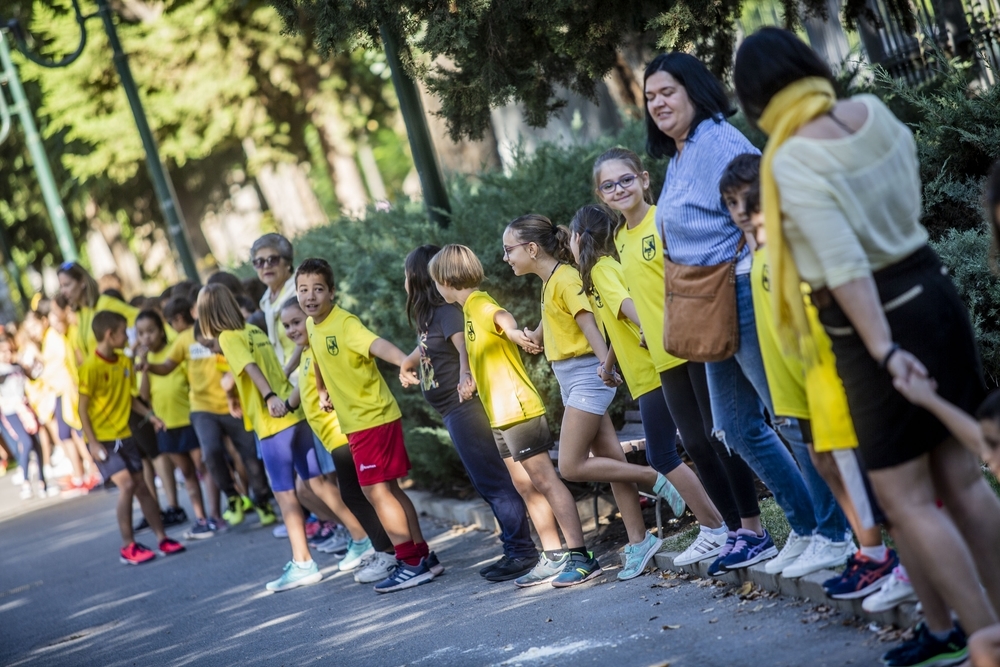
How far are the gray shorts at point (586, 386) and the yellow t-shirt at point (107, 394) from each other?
560cm

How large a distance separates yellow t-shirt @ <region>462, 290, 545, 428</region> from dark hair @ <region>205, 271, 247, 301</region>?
9.98ft

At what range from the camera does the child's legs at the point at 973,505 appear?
12.0ft

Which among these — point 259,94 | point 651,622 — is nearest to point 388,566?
point 651,622

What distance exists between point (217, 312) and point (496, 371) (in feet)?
9.15

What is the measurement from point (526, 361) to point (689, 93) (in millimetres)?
3444

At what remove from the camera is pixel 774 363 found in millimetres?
4508

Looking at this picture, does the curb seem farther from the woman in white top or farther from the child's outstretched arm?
the child's outstretched arm

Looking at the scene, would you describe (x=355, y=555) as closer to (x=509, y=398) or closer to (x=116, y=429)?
(x=509, y=398)

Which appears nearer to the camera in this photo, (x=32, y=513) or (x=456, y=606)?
(x=456, y=606)

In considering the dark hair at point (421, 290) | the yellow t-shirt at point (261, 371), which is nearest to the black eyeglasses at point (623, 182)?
the dark hair at point (421, 290)

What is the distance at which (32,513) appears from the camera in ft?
51.5

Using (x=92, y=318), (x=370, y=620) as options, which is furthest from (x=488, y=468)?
(x=92, y=318)

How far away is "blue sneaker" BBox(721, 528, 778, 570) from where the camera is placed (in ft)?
17.7

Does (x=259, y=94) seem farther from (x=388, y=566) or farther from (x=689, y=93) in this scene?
(x=689, y=93)
